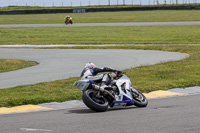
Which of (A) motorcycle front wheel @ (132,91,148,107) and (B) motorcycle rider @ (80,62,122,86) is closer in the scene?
(B) motorcycle rider @ (80,62,122,86)

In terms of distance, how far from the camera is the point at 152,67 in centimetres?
1806

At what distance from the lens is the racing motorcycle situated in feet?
31.6

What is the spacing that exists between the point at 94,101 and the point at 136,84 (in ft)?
14.7

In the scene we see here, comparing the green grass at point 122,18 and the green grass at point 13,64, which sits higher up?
the green grass at point 13,64

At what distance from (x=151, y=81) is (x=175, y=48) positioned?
45.8 feet

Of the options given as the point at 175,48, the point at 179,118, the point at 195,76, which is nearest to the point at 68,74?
the point at 195,76

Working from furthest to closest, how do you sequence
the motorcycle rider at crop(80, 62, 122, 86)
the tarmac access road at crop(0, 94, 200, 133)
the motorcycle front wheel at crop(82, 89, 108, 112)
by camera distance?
the motorcycle rider at crop(80, 62, 122, 86) < the motorcycle front wheel at crop(82, 89, 108, 112) < the tarmac access road at crop(0, 94, 200, 133)

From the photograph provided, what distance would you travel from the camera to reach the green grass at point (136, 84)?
11.6m

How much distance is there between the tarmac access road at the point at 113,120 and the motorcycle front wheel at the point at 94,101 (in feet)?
0.43

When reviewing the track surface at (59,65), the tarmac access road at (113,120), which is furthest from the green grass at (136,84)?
the tarmac access road at (113,120)

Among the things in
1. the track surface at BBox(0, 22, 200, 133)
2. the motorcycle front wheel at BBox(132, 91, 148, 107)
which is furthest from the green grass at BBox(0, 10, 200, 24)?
the track surface at BBox(0, 22, 200, 133)

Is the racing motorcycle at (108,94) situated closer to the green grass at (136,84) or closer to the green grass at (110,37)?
the green grass at (136,84)

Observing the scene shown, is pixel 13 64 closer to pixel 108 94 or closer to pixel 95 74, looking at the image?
pixel 95 74

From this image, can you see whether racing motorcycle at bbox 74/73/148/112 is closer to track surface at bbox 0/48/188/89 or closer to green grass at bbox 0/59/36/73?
track surface at bbox 0/48/188/89
